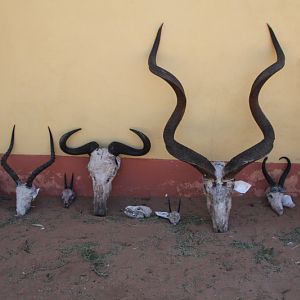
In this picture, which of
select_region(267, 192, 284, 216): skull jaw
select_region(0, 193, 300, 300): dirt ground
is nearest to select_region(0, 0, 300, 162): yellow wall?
select_region(267, 192, 284, 216): skull jaw

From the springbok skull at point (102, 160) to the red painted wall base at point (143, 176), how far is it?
0.61 feet

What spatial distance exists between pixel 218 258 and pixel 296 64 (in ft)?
7.63

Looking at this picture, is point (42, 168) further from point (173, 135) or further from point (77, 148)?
point (173, 135)

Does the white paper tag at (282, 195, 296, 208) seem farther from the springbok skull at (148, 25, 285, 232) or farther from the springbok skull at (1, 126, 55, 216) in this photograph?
the springbok skull at (1, 126, 55, 216)

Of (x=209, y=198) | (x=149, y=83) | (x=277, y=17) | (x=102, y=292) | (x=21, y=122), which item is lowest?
(x=102, y=292)

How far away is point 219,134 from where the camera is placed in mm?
5770

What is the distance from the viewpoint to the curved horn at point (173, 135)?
5.21m

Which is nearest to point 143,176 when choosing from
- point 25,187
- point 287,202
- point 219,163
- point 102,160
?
point 102,160

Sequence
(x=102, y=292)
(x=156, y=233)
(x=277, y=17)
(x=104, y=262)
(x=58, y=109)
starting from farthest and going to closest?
(x=58, y=109) < (x=277, y=17) < (x=156, y=233) < (x=104, y=262) < (x=102, y=292)

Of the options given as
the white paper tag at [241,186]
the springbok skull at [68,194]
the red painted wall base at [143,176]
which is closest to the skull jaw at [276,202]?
the red painted wall base at [143,176]

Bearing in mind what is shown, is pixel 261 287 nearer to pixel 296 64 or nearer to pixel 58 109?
pixel 296 64

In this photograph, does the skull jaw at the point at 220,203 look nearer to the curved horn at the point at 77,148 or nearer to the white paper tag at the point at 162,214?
the white paper tag at the point at 162,214

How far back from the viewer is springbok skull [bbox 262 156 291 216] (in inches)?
220

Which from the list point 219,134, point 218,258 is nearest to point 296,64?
point 219,134
